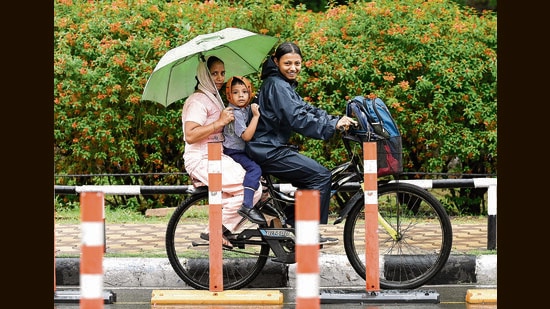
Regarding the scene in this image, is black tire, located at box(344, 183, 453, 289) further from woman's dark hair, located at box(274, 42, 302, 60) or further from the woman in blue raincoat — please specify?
woman's dark hair, located at box(274, 42, 302, 60)

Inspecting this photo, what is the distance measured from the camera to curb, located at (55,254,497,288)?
28.1 ft

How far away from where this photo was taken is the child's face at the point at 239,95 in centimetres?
798

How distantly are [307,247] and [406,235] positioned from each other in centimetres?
312

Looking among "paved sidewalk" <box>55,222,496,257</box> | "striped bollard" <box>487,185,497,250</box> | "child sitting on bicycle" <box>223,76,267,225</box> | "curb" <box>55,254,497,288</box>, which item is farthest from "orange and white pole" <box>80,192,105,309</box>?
"striped bollard" <box>487,185,497,250</box>

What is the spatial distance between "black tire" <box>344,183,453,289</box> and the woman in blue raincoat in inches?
13.7

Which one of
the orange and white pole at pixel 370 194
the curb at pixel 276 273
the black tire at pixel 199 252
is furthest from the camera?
the curb at pixel 276 273

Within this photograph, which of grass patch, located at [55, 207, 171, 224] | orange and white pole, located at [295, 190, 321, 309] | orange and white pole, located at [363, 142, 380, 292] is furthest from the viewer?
grass patch, located at [55, 207, 171, 224]

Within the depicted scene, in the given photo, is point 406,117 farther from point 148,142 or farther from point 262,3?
point 148,142

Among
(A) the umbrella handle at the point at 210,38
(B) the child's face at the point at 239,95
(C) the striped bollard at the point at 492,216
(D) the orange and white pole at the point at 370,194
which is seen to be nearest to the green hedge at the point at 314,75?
(C) the striped bollard at the point at 492,216

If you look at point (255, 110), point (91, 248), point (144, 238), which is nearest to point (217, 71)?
point (255, 110)

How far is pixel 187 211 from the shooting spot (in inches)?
321

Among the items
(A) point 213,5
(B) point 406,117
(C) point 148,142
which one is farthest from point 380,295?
(A) point 213,5

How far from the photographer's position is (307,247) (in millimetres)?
5355

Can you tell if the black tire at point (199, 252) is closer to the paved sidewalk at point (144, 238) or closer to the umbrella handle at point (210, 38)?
the paved sidewalk at point (144, 238)
